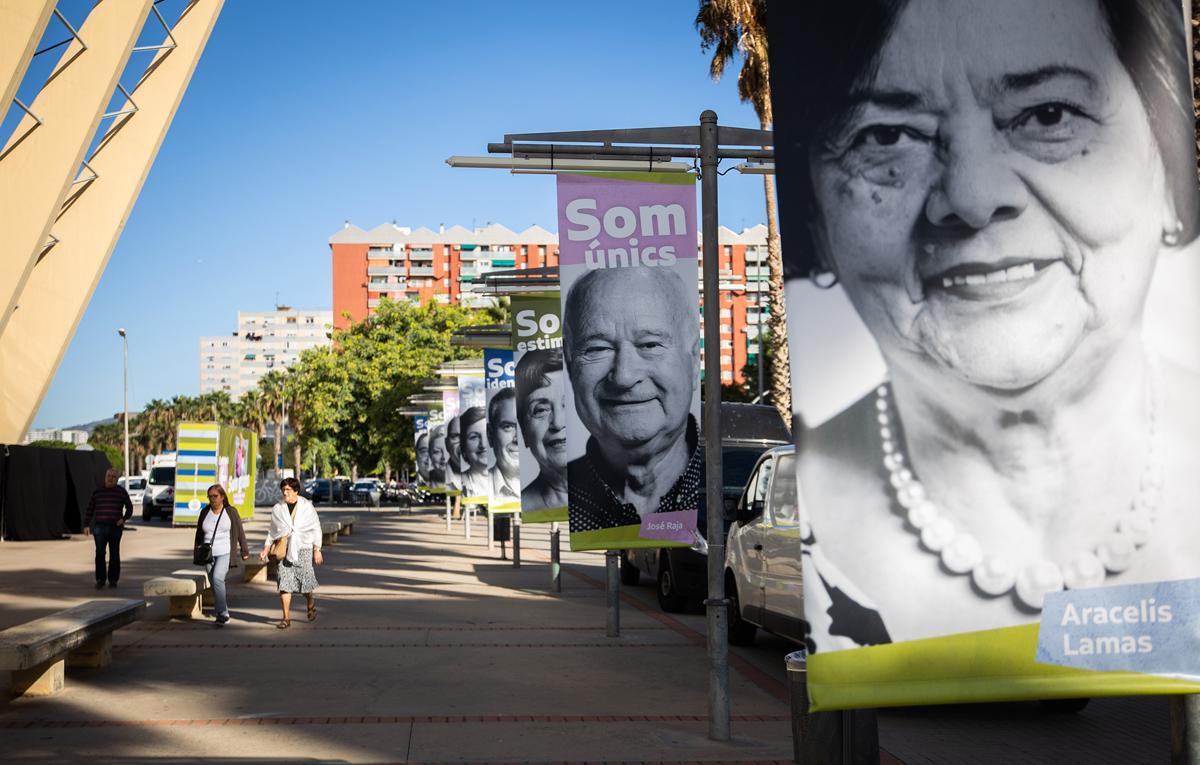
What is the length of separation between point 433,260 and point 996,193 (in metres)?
154

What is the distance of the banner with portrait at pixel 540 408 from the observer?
52.1 feet

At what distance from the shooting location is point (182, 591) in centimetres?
1482

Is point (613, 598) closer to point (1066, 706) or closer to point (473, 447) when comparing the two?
point (1066, 706)

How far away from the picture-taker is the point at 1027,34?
3.76 metres

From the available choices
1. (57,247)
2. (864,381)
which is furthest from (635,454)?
(57,247)

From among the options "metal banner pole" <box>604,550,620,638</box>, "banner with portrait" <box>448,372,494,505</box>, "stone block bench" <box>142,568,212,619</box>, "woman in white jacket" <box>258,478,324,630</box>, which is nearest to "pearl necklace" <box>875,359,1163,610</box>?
"metal banner pole" <box>604,550,620,638</box>

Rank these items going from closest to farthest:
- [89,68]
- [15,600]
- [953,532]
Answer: [953,532], [15,600], [89,68]

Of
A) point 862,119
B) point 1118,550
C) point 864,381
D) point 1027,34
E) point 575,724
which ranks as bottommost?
point 575,724

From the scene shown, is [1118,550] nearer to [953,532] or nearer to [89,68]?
[953,532]

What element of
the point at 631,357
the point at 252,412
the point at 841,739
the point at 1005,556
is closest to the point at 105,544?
the point at 631,357

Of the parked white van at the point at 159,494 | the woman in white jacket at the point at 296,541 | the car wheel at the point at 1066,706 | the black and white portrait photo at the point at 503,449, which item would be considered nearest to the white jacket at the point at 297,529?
the woman in white jacket at the point at 296,541

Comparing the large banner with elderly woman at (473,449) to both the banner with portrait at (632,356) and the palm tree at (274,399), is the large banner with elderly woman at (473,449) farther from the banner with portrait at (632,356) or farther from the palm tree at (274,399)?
the palm tree at (274,399)

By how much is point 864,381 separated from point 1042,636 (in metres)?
0.91

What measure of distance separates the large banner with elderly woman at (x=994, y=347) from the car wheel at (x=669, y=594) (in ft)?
42.1
